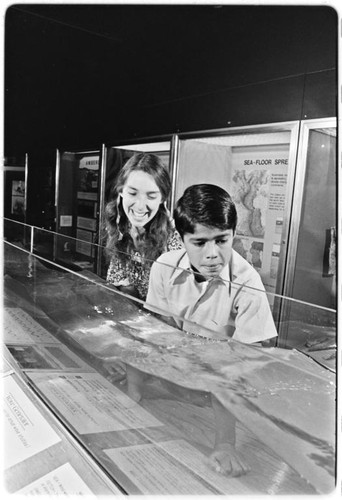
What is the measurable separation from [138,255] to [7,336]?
0.56 metres

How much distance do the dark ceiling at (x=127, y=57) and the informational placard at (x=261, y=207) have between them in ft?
0.84

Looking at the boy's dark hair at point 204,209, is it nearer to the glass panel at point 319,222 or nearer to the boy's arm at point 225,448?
the glass panel at point 319,222

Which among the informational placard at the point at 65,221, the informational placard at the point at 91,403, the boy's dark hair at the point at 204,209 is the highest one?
the boy's dark hair at the point at 204,209

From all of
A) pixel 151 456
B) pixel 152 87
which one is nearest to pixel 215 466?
pixel 151 456

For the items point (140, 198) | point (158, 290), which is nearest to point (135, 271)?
point (158, 290)

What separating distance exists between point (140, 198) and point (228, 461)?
47.8 inches

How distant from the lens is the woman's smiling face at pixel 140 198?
1.86 m

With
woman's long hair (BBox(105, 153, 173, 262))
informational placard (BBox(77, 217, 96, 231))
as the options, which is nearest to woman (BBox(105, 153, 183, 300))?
woman's long hair (BBox(105, 153, 173, 262))

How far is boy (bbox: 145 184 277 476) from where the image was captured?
1270 millimetres

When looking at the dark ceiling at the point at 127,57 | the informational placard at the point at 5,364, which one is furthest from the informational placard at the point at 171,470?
the dark ceiling at the point at 127,57

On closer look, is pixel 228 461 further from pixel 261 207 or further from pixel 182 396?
pixel 261 207

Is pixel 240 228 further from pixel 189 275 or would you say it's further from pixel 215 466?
pixel 215 466

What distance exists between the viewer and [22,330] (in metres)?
1.75

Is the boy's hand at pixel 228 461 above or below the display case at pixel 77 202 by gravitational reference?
below
